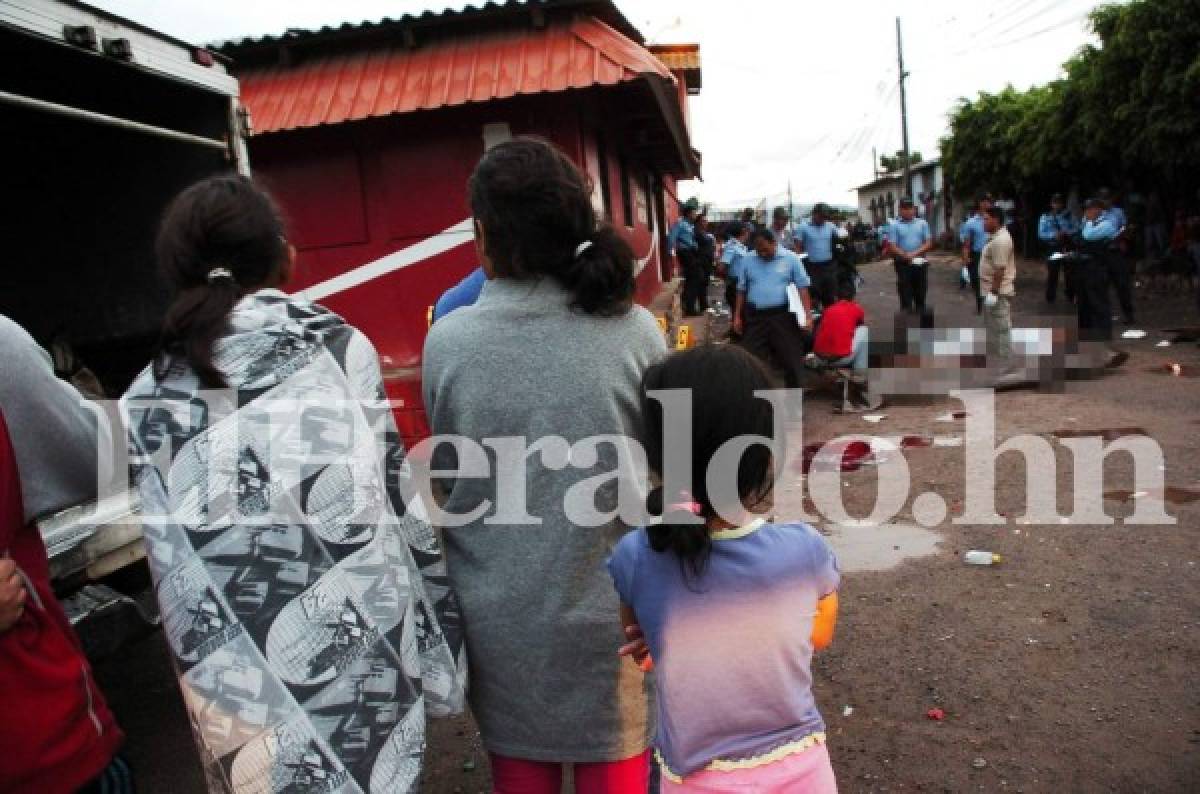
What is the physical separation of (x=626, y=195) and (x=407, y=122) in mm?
4149

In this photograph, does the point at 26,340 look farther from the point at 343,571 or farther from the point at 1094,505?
the point at 1094,505

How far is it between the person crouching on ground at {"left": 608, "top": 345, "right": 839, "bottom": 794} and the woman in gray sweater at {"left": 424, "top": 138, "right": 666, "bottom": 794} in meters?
0.12

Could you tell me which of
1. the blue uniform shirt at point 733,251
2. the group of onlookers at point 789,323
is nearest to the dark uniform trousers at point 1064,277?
the blue uniform shirt at point 733,251

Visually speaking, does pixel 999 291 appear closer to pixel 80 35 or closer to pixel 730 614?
pixel 80 35

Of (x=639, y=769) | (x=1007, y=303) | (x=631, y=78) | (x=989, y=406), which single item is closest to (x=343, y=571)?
(x=639, y=769)

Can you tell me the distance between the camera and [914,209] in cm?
1261

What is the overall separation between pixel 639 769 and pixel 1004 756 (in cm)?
168

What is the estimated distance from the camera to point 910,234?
1270 cm

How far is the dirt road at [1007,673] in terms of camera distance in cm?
285

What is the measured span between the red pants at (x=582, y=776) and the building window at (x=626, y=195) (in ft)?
30.0

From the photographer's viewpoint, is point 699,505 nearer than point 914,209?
Yes

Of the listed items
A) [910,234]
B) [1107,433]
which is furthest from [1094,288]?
[1107,433]

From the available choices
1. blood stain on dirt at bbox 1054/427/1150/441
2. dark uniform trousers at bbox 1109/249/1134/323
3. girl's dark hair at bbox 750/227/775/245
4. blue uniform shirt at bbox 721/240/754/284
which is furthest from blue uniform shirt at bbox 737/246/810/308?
dark uniform trousers at bbox 1109/249/1134/323

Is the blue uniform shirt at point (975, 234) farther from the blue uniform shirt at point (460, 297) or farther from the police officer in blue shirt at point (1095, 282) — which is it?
the blue uniform shirt at point (460, 297)
